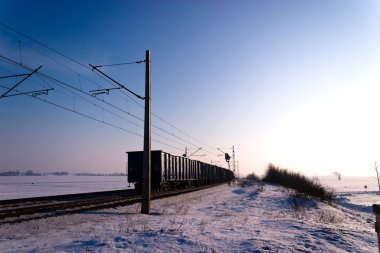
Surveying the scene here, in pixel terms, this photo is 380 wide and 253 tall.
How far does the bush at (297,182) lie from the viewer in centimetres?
3475

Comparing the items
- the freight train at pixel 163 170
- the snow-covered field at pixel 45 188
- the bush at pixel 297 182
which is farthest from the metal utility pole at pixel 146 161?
the bush at pixel 297 182

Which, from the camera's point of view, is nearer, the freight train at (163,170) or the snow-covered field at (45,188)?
the freight train at (163,170)

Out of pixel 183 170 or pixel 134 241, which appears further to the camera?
pixel 183 170

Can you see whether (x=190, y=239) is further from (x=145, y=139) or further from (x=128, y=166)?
(x=128, y=166)

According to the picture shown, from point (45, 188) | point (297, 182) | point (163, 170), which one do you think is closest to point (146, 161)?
point (163, 170)

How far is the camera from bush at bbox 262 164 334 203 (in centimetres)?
3475

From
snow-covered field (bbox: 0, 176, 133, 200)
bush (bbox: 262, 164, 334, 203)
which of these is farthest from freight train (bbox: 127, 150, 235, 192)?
bush (bbox: 262, 164, 334, 203)

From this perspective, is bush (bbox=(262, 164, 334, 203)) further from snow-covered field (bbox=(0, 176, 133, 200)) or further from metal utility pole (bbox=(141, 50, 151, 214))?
snow-covered field (bbox=(0, 176, 133, 200))

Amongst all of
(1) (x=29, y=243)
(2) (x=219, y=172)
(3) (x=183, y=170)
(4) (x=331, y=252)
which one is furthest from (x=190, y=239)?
(2) (x=219, y=172)

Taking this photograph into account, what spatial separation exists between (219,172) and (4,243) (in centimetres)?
5887

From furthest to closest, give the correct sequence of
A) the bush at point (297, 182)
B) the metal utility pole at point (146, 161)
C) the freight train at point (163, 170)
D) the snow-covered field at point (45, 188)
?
the bush at point (297, 182) < the snow-covered field at point (45, 188) < the freight train at point (163, 170) < the metal utility pole at point (146, 161)

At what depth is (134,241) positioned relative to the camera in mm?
7441

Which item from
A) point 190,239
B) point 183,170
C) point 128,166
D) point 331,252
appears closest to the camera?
point 331,252

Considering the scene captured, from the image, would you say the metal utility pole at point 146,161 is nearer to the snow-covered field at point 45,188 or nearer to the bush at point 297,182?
the snow-covered field at point 45,188
